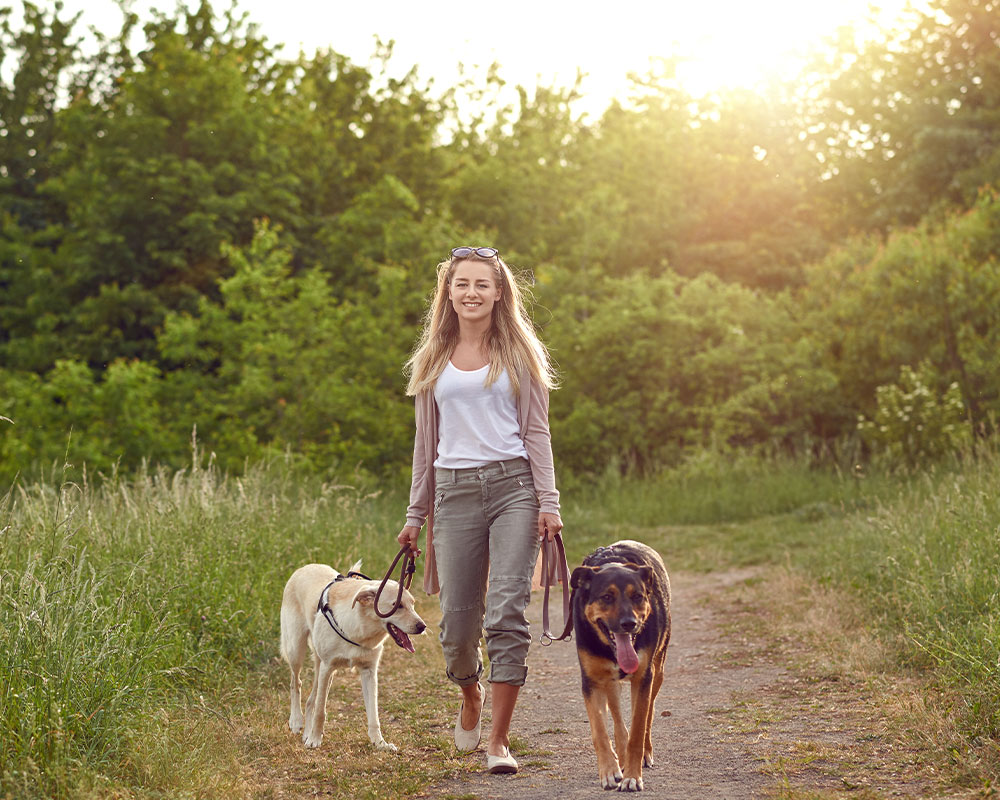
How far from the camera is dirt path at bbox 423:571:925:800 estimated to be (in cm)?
489

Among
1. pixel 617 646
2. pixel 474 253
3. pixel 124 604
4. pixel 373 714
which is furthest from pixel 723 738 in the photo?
pixel 124 604

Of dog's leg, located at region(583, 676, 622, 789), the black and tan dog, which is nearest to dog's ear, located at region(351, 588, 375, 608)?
the black and tan dog

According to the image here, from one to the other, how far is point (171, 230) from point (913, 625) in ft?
77.5

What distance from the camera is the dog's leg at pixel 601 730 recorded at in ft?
15.8

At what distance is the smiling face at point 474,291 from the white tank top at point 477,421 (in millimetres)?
288

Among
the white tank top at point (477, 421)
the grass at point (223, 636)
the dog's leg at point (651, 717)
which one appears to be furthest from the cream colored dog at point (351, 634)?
the dog's leg at point (651, 717)

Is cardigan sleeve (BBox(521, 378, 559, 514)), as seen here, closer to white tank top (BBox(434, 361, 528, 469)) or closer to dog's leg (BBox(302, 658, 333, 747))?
white tank top (BBox(434, 361, 528, 469))

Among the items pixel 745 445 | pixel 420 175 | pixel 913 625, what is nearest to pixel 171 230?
pixel 420 175

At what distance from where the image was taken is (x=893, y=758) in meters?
5.21

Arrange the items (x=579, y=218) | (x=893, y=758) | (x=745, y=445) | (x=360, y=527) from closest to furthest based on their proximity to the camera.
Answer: (x=893, y=758) < (x=360, y=527) < (x=745, y=445) < (x=579, y=218)

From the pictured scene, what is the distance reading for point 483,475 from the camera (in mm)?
5230

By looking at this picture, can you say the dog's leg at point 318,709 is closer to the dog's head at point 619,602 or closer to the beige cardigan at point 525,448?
the beige cardigan at point 525,448

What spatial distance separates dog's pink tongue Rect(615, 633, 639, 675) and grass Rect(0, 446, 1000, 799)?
1140 millimetres

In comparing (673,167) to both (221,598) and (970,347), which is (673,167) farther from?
(221,598)
